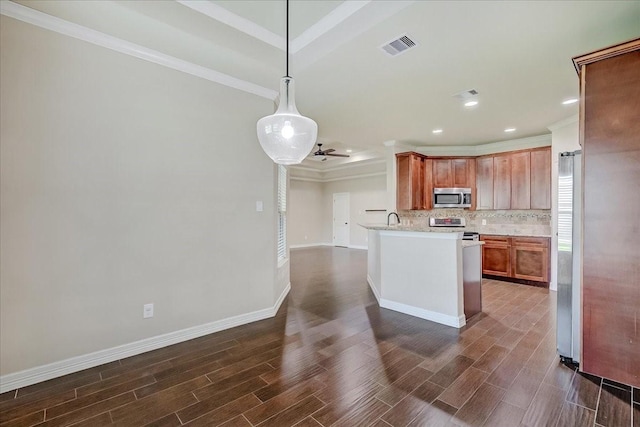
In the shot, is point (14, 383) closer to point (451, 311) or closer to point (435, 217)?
point (451, 311)

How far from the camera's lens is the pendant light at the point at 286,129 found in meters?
1.91

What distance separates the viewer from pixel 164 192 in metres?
2.75

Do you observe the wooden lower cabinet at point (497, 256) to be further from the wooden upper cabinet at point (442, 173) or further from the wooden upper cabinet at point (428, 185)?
the wooden upper cabinet at point (442, 173)

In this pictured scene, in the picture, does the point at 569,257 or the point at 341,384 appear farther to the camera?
the point at 569,257

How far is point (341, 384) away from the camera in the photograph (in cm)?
208

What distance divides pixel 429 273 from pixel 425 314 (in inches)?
19.2

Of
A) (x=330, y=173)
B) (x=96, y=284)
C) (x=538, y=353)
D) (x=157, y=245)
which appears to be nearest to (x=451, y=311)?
(x=538, y=353)

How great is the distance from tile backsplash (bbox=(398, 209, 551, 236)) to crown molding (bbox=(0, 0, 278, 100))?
4456 mm

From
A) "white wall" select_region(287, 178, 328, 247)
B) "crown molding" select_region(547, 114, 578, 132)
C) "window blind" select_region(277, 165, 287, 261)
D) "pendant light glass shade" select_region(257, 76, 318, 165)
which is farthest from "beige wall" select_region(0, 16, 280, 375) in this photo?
"white wall" select_region(287, 178, 328, 247)

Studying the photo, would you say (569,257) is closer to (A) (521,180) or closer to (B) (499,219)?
(A) (521,180)

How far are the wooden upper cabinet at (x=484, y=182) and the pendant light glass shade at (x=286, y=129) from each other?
5.21m

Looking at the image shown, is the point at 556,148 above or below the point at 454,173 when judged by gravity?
above

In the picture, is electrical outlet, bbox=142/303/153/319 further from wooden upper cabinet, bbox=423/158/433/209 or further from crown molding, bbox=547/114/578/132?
crown molding, bbox=547/114/578/132

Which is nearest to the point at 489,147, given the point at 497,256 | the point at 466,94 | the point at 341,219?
the point at 497,256
